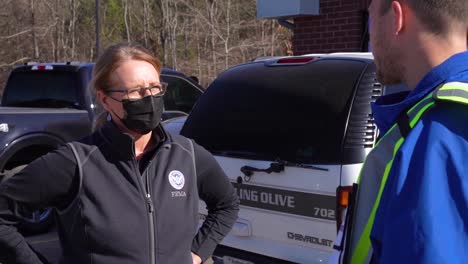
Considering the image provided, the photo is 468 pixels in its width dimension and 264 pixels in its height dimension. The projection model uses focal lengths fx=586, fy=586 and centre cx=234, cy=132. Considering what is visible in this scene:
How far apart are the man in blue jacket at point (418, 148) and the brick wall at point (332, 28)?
5963 millimetres

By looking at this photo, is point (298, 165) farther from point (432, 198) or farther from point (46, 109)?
point (46, 109)

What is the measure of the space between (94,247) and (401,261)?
1247mm

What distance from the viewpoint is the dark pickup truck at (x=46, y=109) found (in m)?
6.46

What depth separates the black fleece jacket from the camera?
2.08m

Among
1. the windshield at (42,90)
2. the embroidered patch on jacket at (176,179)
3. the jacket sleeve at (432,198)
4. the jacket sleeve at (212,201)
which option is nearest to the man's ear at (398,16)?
the jacket sleeve at (432,198)

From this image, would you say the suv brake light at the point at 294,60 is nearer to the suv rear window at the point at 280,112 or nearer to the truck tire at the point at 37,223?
the suv rear window at the point at 280,112

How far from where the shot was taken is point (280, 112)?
11.8 ft

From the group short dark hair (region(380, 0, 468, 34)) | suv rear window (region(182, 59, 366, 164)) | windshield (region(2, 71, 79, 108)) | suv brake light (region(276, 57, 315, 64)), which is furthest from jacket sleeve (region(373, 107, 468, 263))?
windshield (region(2, 71, 79, 108))

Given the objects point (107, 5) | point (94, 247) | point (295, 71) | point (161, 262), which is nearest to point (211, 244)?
point (161, 262)

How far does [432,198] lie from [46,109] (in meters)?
6.62

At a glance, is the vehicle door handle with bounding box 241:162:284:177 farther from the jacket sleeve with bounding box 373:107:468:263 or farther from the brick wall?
the brick wall

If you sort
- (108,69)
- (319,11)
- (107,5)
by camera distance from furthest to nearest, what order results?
(107,5) → (319,11) → (108,69)

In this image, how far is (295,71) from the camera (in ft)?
12.3

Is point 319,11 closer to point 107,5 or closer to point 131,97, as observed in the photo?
point 131,97
